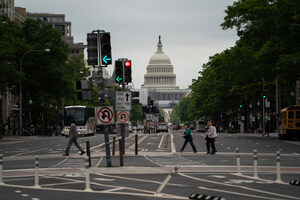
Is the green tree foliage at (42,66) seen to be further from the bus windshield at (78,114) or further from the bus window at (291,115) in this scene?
the bus window at (291,115)

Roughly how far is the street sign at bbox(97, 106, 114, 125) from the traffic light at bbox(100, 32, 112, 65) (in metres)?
1.76

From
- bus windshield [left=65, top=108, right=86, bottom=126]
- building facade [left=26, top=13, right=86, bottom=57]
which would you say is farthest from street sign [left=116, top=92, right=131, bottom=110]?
building facade [left=26, top=13, right=86, bottom=57]

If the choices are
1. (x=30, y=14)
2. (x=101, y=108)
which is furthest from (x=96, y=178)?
(x=30, y=14)

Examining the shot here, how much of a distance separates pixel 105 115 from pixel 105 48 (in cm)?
235

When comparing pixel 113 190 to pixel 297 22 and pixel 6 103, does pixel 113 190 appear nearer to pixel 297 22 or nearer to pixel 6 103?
pixel 297 22

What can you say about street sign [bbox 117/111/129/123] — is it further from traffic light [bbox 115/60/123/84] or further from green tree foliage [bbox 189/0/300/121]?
green tree foliage [bbox 189/0/300/121]

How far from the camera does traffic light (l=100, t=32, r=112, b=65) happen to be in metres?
26.5

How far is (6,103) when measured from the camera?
360 feet

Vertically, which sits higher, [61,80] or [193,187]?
[61,80]

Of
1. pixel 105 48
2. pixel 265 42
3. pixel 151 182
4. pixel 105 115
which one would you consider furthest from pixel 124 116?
pixel 265 42

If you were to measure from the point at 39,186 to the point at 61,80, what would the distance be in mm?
73869

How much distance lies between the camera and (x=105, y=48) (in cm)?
2672

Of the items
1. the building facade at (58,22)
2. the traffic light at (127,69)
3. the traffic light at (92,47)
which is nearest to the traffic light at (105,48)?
the traffic light at (92,47)

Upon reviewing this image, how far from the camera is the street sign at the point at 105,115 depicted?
27.3 metres
